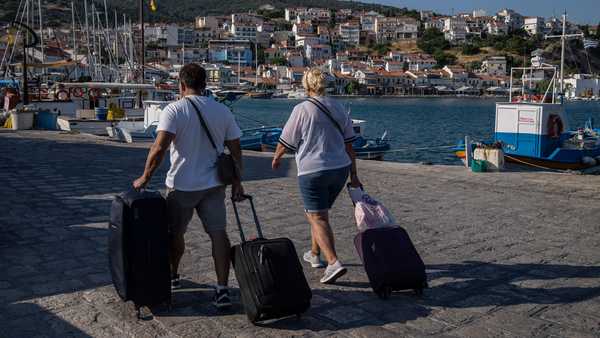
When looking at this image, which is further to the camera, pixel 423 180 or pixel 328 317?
pixel 423 180

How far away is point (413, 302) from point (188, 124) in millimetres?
1916

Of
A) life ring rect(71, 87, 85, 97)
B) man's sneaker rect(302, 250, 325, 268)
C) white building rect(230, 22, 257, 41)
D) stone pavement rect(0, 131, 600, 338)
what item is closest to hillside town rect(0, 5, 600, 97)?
white building rect(230, 22, 257, 41)

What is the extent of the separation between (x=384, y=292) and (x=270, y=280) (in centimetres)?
97

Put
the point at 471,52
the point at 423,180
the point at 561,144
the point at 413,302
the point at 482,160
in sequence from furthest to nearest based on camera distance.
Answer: the point at 471,52, the point at 561,144, the point at 482,160, the point at 423,180, the point at 413,302

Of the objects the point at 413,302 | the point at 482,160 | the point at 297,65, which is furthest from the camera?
the point at 297,65

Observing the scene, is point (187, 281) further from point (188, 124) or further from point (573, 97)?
point (573, 97)

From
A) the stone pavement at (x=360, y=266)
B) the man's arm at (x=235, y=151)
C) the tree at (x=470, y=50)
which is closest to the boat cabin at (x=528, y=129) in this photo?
the stone pavement at (x=360, y=266)

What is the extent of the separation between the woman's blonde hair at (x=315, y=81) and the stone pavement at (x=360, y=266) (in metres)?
1.40

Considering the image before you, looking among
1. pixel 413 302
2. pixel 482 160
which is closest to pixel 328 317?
pixel 413 302

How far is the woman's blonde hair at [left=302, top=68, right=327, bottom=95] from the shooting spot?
4.66m

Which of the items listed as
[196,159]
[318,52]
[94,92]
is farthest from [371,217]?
[318,52]

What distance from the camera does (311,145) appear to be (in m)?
4.61

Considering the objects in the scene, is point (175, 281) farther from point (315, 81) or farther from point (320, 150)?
point (315, 81)

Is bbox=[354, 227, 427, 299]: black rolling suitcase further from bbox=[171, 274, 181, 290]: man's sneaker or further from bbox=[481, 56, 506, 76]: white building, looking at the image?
bbox=[481, 56, 506, 76]: white building
